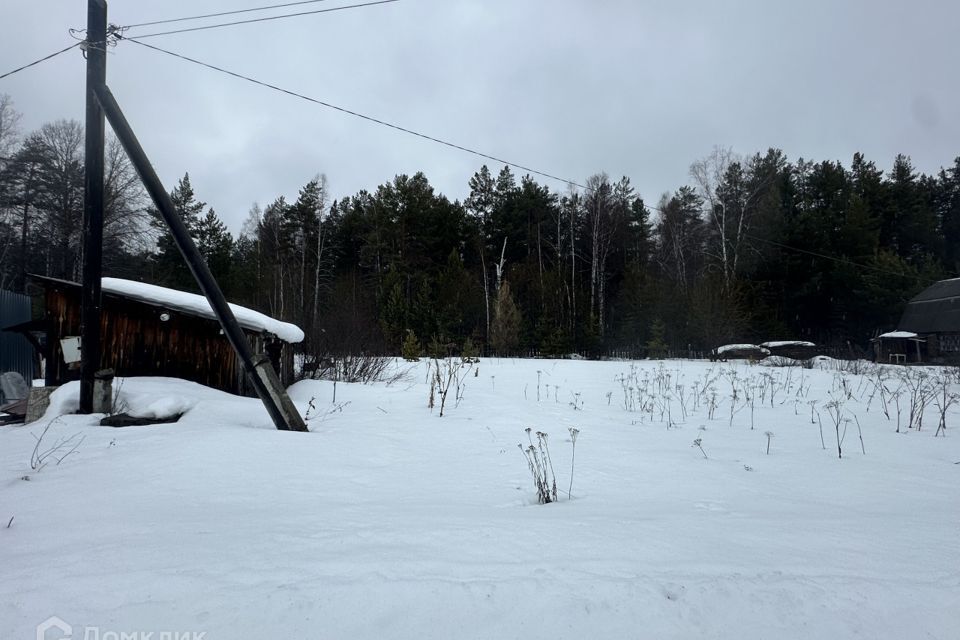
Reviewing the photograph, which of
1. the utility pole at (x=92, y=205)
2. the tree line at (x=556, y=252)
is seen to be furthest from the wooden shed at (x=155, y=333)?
the tree line at (x=556, y=252)

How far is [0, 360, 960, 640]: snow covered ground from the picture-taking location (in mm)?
1521

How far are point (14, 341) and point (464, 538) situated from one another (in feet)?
54.7

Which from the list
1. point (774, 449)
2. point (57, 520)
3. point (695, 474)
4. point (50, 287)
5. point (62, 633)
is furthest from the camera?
point (50, 287)

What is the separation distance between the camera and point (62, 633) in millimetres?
1439

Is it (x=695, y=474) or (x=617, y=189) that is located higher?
(x=617, y=189)

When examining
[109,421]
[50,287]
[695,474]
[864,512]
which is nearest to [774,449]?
[695,474]

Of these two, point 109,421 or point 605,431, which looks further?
point 605,431

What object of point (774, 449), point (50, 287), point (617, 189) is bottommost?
point (774, 449)

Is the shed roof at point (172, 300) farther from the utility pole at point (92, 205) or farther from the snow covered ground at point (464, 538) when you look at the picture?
the snow covered ground at point (464, 538)

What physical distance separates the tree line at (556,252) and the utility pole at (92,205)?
51.7 ft

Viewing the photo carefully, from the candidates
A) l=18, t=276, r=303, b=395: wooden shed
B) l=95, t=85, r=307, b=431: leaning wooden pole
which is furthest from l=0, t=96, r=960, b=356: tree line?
l=95, t=85, r=307, b=431: leaning wooden pole

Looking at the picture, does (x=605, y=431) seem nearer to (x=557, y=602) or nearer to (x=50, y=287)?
(x=557, y=602)

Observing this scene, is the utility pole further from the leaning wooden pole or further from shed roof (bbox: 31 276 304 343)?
shed roof (bbox: 31 276 304 343)

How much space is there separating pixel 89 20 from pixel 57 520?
20.3 ft
